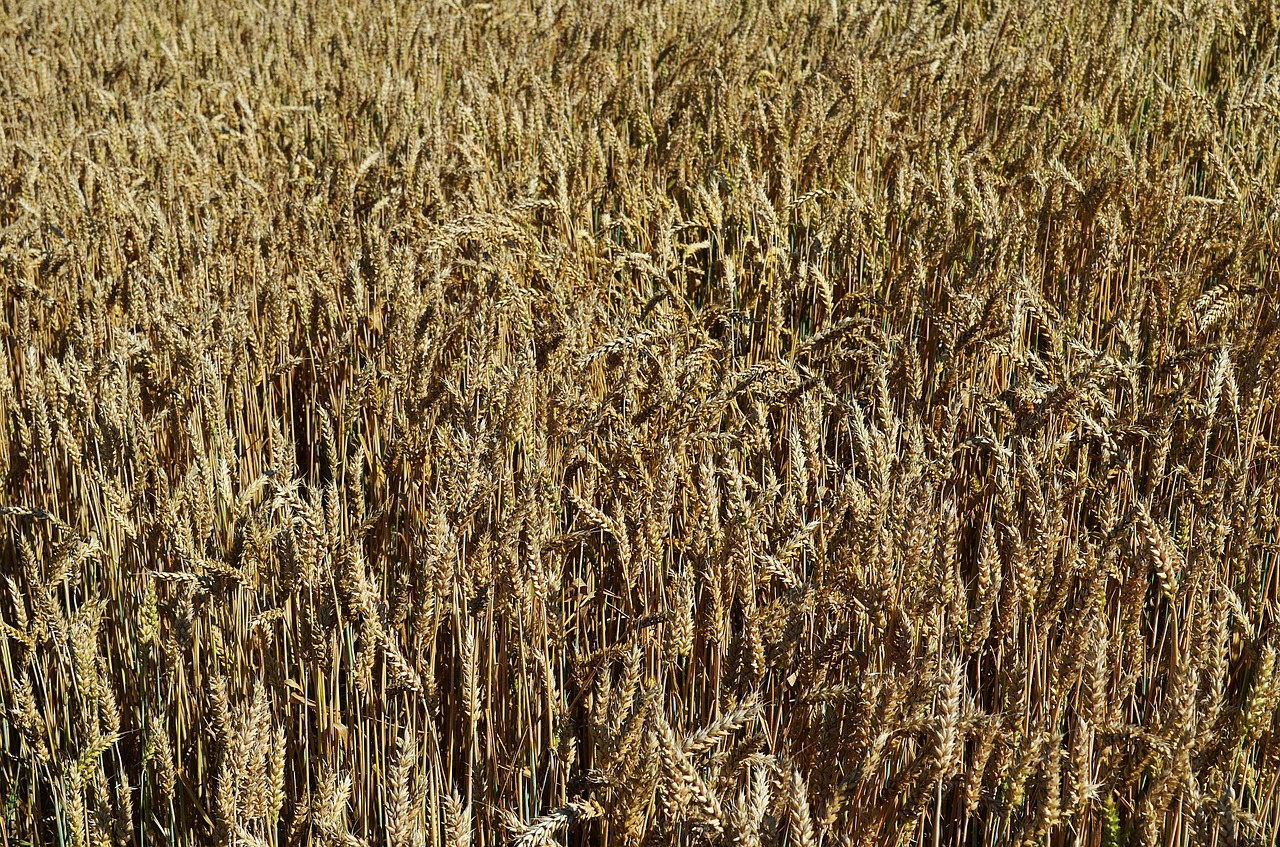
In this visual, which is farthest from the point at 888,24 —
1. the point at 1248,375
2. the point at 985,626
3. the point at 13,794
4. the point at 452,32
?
the point at 13,794

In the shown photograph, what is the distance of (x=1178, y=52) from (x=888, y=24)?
1.04 meters

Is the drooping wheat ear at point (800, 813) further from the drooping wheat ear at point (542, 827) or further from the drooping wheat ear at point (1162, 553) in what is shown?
the drooping wheat ear at point (1162, 553)

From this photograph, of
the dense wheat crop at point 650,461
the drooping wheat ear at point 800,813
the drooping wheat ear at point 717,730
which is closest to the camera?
the drooping wheat ear at point 800,813

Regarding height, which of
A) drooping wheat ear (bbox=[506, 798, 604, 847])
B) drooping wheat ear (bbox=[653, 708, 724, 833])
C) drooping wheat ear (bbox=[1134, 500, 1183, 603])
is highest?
drooping wheat ear (bbox=[1134, 500, 1183, 603])

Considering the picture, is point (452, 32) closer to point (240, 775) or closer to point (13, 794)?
point (13, 794)

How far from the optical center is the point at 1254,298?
2.25 metres

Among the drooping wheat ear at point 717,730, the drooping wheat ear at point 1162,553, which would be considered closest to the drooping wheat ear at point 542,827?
the drooping wheat ear at point 717,730

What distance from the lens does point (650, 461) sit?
5.30ft

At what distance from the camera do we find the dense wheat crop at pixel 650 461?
1.19 meters

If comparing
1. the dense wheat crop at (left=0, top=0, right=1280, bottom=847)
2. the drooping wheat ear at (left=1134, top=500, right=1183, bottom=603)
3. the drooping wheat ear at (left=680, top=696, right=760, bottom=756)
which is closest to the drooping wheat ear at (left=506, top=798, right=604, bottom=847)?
the dense wheat crop at (left=0, top=0, right=1280, bottom=847)

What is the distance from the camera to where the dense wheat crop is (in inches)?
46.9

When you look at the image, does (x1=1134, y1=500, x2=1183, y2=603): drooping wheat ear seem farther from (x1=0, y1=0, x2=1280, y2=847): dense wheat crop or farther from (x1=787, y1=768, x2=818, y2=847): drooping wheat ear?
(x1=787, y1=768, x2=818, y2=847): drooping wheat ear

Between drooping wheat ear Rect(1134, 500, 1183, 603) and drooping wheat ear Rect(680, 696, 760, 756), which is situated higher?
drooping wheat ear Rect(1134, 500, 1183, 603)

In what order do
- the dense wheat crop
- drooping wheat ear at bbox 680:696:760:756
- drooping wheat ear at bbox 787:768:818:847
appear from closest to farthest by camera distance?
drooping wheat ear at bbox 787:768:818:847 < drooping wheat ear at bbox 680:696:760:756 < the dense wheat crop
